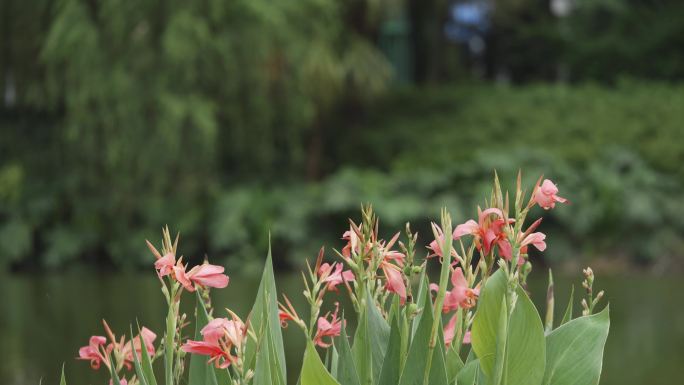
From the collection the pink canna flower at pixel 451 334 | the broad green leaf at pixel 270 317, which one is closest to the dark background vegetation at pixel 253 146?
the pink canna flower at pixel 451 334

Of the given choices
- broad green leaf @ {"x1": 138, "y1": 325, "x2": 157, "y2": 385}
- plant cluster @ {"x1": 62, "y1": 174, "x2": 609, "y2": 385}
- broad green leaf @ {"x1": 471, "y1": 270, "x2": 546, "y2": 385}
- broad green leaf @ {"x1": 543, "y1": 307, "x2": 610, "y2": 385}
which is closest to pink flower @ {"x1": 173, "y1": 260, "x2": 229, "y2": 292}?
plant cluster @ {"x1": 62, "y1": 174, "x2": 609, "y2": 385}

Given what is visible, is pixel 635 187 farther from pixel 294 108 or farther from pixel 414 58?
pixel 414 58

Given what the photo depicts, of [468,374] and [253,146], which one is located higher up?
[468,374]

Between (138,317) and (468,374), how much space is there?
5004mm

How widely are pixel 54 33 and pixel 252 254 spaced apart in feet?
8.66

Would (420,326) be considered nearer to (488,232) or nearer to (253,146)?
(488,232)

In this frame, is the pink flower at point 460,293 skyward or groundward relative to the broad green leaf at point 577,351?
skyward

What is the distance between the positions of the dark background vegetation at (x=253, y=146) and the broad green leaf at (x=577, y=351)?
732cm

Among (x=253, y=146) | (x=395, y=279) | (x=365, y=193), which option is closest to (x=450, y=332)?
(x=395, y=279)

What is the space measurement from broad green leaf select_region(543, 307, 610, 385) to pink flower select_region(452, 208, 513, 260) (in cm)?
15

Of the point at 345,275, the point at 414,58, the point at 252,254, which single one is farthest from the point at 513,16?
the point at 345,275

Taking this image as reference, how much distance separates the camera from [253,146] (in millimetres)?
9719

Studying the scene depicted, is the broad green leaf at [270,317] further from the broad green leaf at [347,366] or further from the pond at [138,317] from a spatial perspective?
the pond at [138,317]

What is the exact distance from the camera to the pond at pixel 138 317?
14.8ft
